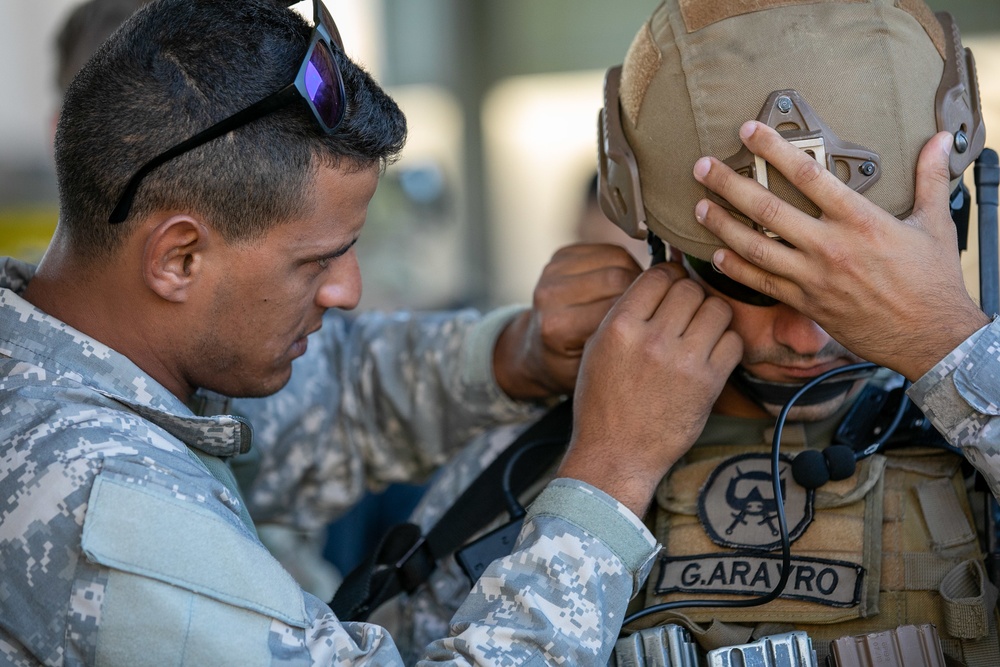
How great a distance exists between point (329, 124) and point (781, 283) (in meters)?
0.78

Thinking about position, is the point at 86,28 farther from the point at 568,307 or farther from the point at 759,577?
the point at 759,577

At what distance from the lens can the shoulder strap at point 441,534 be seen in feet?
6.93

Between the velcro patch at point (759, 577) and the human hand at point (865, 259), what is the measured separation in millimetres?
388

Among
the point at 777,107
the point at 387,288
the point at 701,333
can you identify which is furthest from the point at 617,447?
the point at 387,288

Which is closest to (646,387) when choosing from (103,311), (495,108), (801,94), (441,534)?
(801,94)

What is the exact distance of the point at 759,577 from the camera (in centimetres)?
180

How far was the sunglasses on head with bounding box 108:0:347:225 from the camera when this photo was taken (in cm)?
159

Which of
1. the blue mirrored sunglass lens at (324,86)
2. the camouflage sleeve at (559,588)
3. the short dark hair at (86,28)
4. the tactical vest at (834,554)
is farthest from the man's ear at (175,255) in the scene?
the short dark hair at (86,28)

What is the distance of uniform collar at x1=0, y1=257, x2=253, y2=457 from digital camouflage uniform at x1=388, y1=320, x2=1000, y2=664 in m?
0.72

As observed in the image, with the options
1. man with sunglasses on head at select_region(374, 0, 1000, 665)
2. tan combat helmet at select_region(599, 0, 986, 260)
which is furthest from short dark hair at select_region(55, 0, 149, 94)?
tan combat helmet at select_region(599, 0, 986, 260)

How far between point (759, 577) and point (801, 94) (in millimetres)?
836

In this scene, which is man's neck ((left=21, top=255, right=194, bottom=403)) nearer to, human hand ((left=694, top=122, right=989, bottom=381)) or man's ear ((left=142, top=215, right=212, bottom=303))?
man's ear ((left=142, top=215, right=212, bottom=303))

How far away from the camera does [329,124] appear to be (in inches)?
65.7

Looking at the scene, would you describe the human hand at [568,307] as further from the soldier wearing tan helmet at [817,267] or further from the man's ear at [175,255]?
the man's ear at [175,255]
